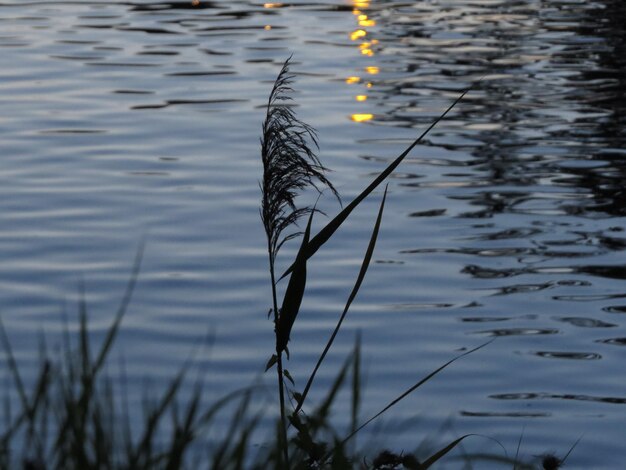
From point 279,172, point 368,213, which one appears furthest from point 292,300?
point 368,213

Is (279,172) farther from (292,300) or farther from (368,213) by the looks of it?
(368,213)

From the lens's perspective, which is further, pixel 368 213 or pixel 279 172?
pixel 368 213

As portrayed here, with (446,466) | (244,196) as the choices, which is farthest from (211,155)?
(446,466)

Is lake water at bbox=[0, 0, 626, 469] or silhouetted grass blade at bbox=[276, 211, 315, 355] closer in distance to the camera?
silhouetted grass blade at bbox=[276, 211, 315, 355]

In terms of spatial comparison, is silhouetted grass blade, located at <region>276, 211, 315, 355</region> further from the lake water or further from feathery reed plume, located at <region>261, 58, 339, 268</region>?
the lake water

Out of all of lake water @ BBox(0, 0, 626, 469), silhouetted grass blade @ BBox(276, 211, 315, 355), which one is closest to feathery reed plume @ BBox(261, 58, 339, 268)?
silhouetted grass blade @ BBox(276, 211, 315, 355)

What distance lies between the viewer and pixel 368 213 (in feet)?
32.9

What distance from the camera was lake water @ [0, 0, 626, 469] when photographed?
6648mm

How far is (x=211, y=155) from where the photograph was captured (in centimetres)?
1175

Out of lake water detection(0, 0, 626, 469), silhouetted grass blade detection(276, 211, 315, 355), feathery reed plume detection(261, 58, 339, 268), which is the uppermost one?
feathery reed plume detection(261, 58, 339, 268)

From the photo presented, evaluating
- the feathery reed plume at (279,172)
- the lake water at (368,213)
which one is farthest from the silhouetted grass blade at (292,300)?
the lake water at (368,213)

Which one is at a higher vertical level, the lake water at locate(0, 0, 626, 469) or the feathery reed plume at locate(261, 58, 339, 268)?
the feathery reed plume at locate(261, 58, 339, 268)

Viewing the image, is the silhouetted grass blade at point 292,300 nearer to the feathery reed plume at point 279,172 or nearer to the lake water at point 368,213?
the feathery reed plume at point 279,172

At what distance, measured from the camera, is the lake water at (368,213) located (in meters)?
6.65
